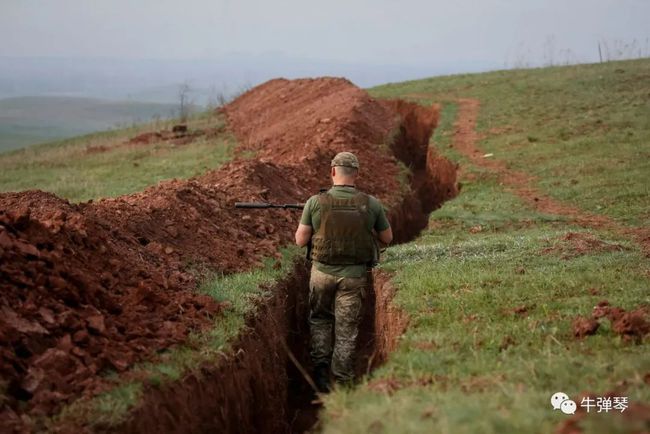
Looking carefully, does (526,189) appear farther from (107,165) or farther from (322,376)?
(107,165)

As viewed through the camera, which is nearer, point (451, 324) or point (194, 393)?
point (194, 393)

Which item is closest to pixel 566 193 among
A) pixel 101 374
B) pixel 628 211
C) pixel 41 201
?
pixel 628 211

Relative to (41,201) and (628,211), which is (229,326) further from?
(628,211)

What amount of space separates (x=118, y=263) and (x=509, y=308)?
3748 mm

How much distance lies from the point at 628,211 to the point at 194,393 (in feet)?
32.3

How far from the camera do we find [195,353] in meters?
6.29

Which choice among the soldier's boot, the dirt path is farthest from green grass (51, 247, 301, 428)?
the dirt path

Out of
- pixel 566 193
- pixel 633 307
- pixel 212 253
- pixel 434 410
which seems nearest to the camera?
pixel 434 410

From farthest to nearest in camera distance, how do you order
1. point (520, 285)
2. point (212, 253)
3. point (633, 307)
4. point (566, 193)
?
point (566, 193) < point (212, 253) < point (520, 285) < point (633, 307)

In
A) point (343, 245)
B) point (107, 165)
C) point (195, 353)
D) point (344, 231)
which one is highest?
point (344, 231)

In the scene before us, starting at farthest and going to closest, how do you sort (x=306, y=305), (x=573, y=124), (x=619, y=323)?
(x=573, y=124), (x=306, y=305), (x=619, y=323)

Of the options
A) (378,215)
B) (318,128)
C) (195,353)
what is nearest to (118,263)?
(195,353)

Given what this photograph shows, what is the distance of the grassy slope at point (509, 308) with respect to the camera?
4.18m

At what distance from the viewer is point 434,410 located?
4.12 m
